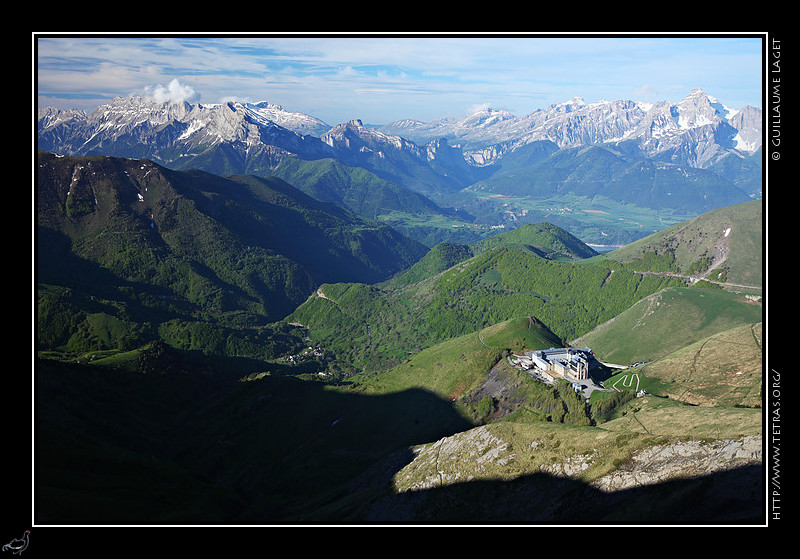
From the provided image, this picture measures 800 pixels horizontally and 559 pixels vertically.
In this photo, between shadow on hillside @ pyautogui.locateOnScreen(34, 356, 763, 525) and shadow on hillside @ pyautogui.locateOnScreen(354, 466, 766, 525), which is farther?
shadow on hillside @ pyautogui.locateOnScreen(34, 356, 763, 525)

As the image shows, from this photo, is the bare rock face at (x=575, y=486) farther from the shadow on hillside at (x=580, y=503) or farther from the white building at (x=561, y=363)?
the white building at (x=561, y=363)

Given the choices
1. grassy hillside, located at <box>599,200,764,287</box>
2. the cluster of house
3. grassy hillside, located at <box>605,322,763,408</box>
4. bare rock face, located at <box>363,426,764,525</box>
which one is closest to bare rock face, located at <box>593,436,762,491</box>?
bare rock face, located at <box>363,426,764,525</box>

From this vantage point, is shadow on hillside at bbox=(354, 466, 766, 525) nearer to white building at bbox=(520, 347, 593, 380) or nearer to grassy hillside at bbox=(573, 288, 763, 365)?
white building at bbox=(520, 347, 593, 380)

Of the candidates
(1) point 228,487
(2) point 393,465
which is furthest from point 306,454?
(2) point 393,465

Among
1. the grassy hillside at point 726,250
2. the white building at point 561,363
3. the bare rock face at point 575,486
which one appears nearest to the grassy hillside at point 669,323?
the grassy hillside at point 726,250

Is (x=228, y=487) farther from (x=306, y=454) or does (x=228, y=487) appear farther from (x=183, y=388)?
(x=183, y=388)

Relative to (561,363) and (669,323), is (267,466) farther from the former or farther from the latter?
(669,323)
